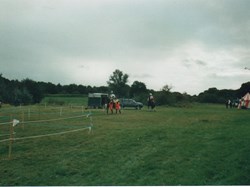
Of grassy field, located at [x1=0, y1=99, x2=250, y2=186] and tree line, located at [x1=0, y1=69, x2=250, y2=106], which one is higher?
tree line, located at [x1=0, y1=69, x2=250, y2=106]

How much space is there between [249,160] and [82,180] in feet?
12.9

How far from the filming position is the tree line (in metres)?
45.9

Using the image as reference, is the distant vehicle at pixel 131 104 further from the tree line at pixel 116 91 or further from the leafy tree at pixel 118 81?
the leafy tree at pixel 118 81

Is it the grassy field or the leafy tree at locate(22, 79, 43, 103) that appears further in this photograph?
the leafy tree at locate(22, 79, 43, 103)

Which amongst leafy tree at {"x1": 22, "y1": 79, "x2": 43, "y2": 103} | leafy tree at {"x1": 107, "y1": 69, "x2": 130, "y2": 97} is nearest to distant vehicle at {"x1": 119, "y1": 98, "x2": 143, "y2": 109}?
leafy tree at {"x1": 22, "y1": 79, "x2": 43, "y2": 103}

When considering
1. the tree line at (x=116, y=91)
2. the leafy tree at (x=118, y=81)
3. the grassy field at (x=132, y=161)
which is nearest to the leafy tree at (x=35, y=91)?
the tree line at (x=116, y=91)

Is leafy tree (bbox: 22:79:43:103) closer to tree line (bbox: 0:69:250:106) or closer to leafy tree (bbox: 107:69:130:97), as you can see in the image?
tree line (bbox: 0:69:250:106)

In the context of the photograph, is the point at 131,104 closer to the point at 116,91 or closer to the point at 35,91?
the point at 35,91

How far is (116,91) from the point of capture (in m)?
87.2

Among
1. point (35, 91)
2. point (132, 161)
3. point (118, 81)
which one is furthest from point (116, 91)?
point (132, 161)

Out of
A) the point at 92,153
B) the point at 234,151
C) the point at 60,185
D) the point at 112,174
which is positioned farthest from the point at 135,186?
the point at 234,151

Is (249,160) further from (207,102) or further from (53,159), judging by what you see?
(207,102)

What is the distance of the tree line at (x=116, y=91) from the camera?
45.9 metres

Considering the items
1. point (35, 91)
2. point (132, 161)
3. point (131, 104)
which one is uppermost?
point (35, 91)
